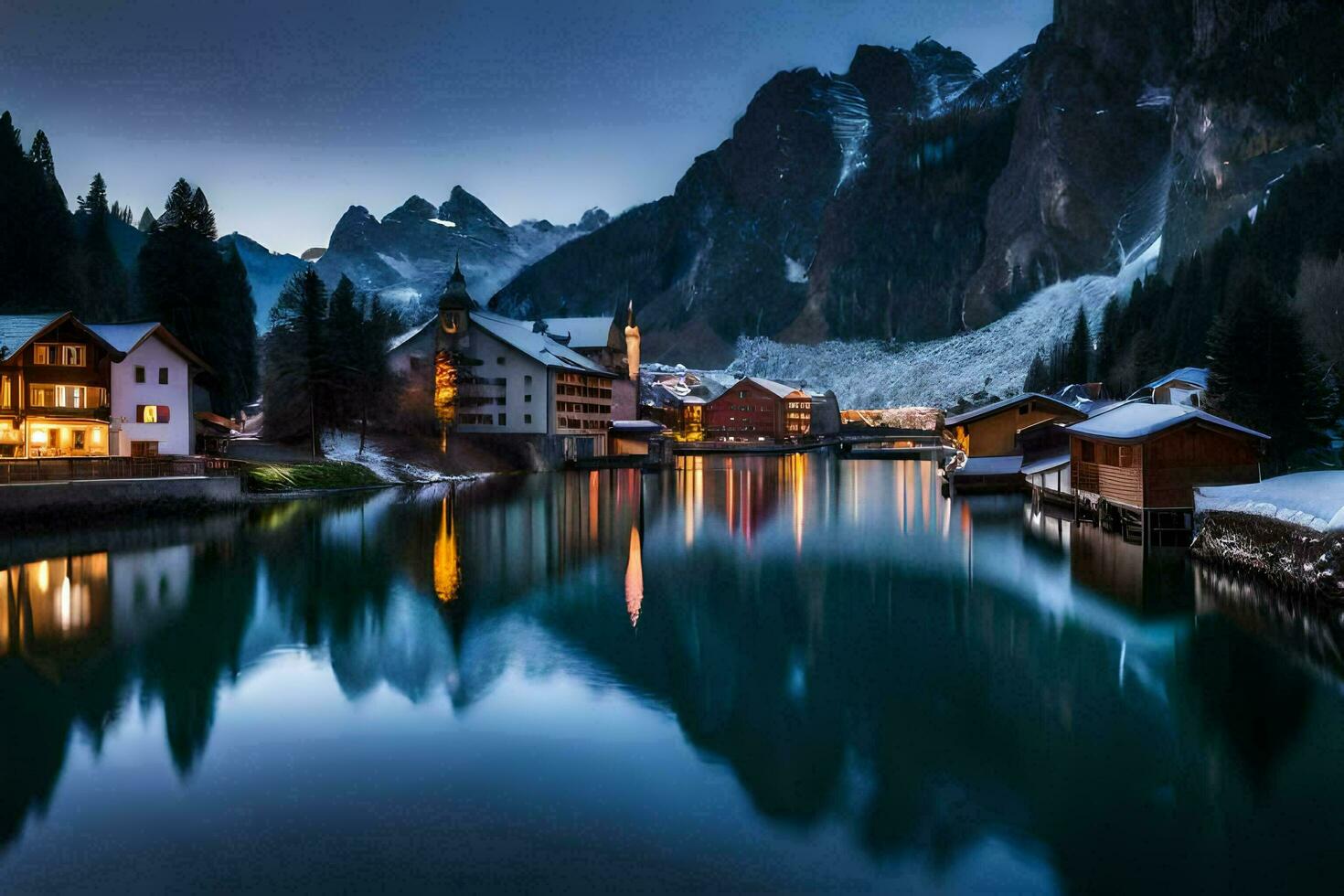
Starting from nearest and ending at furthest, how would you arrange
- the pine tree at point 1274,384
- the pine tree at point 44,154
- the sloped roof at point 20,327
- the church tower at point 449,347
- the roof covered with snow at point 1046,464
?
the pine tree at point 1274,384, the sloped roof at point 20,327, the roof covered with snow at point 1046,464, the church tower at point 449,347, the pine tree at point 44,154

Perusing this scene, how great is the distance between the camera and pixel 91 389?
4656cm

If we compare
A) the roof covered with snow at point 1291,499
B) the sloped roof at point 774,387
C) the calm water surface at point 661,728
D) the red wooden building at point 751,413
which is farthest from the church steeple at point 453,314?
the sloped roof at point 774,387

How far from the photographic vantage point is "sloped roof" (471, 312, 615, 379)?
267 feet

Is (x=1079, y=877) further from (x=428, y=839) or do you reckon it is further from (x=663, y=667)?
(x=663, y=667)

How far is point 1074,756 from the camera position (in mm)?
12750

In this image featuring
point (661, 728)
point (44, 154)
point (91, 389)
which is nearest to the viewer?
point (661, 728)

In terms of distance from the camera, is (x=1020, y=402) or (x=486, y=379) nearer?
(x=1020, y=402)

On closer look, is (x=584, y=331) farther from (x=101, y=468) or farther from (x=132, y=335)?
(x=101, y=468)

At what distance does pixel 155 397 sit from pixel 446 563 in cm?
2895

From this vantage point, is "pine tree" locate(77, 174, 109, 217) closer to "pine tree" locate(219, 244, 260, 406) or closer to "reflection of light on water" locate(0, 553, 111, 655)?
"pine tree" locate(219, 244, 260, 406)

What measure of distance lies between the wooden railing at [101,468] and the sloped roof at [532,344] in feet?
122

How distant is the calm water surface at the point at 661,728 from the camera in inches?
389

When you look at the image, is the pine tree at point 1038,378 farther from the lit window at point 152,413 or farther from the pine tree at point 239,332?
the lit window at point 152,413

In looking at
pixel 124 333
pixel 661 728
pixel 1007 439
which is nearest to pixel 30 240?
pixel 124 333
